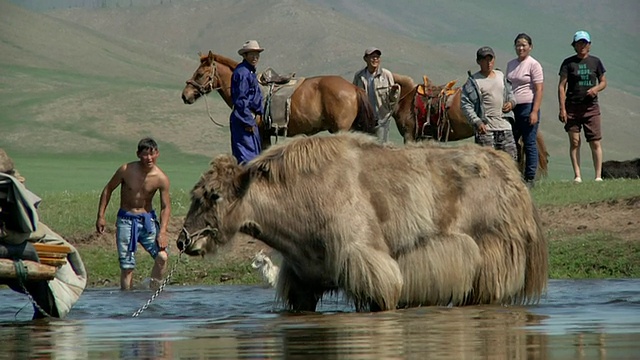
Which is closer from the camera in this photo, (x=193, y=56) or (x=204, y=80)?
(x=204, y=80)

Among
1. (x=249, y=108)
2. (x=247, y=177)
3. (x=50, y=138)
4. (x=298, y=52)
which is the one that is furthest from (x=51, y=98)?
(x=298, y=52)

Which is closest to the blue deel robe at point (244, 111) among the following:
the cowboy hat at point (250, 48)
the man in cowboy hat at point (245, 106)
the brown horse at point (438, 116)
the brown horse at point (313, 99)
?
the man in cowboy hat at point (245, 106)

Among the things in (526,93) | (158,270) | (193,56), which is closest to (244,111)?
(526,93)

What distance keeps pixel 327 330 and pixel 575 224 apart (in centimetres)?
796

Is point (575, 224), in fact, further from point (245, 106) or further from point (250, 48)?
point (250, 48)

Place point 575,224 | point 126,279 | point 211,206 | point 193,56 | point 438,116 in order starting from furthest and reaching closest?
point 193,56
point 438,116
point 575,224
point 126,279
point 211,206

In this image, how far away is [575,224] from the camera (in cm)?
1739

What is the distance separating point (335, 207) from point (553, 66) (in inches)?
5432

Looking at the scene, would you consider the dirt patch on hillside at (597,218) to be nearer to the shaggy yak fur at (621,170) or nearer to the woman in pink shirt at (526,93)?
the woman in pink shirt at (526,93)

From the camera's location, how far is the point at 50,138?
176ft

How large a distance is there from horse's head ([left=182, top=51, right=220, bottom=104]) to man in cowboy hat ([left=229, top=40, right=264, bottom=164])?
13.6 ft

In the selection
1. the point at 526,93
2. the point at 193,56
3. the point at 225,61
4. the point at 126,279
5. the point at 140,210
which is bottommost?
the point at 126,279

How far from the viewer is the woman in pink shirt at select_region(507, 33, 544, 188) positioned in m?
18.4

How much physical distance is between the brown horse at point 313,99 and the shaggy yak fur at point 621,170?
3.96 meters
